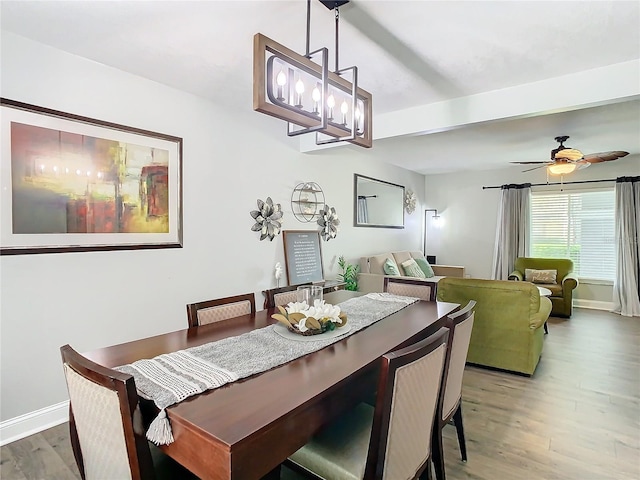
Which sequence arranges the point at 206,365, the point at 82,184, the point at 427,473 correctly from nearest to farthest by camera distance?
the point at 206,365 → the point at 427,473 → the point at 82,184

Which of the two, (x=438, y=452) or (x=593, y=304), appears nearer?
(x=438, y=452)

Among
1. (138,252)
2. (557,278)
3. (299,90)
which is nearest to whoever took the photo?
(299,90)

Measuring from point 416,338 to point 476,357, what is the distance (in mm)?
2021

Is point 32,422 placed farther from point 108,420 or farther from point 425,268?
point 425,268

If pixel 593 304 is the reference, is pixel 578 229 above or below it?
above

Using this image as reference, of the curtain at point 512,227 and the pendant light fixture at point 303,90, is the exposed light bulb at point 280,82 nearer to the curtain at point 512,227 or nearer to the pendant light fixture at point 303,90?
the pendant light fixture at point 303,90

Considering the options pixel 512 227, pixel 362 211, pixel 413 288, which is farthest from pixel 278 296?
pixel 512 227

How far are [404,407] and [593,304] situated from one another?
639cm

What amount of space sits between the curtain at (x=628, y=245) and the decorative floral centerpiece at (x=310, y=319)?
5.88m

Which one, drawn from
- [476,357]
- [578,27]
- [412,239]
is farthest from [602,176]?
[578,27]

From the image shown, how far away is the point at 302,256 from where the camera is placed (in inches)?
168

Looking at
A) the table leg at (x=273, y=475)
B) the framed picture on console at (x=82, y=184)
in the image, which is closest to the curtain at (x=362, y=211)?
the framed picture on console at (x=82, y=184)

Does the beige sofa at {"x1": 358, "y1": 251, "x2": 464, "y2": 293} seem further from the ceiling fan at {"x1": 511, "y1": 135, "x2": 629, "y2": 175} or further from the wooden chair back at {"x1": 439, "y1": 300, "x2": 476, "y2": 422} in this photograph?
the wooden chair back at {"x1": 439, "y1": 300, "x2": 476, "y2": 422}

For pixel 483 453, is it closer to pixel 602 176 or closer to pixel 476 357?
pixel 476 357
